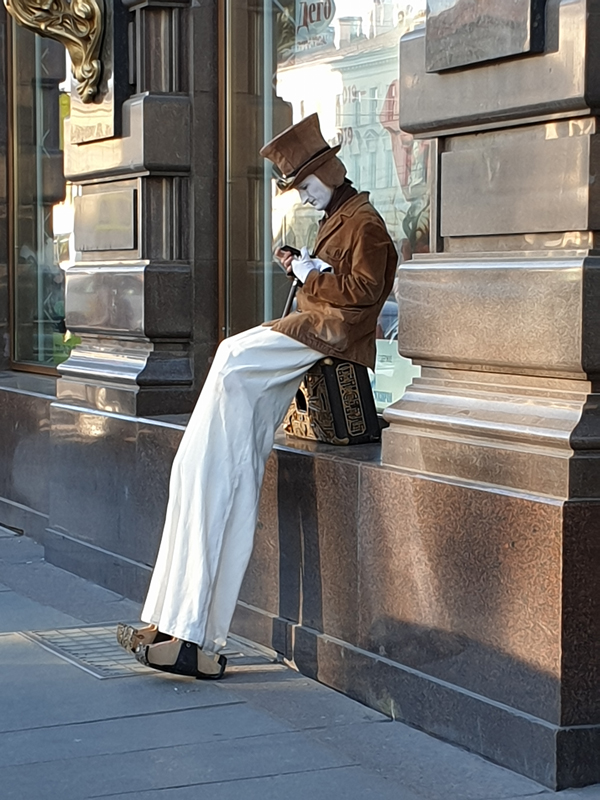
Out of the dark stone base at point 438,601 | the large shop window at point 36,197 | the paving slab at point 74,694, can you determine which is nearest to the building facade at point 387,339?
the dark stone base at point 438,601

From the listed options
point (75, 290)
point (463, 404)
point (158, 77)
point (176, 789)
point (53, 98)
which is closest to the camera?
point (176, 789)

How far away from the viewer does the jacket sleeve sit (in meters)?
5.62

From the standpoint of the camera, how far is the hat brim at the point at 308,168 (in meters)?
5.78

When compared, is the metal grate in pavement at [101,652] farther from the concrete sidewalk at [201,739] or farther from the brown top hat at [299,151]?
the brown top hat at [299,151]

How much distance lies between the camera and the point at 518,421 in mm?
4688

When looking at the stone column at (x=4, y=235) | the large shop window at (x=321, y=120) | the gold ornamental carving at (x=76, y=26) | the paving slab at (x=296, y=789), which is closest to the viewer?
the paving slab at (x=296, y=789)

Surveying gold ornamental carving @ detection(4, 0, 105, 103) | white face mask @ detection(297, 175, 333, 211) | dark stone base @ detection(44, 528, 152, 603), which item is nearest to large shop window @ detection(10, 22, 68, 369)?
gold ornamental carving @ detection(4, 0, 105, 103)

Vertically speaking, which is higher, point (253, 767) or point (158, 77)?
point (158, 77)

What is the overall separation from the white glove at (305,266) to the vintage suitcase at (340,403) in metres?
0.36

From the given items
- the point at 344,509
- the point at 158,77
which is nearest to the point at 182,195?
the point at 158,77

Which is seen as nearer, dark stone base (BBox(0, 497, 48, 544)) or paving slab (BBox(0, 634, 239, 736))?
paving slab (BBox(0, 634, 239, 736))

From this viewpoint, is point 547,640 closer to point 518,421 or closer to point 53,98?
point 518,421

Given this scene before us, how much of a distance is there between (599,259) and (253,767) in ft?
6.48

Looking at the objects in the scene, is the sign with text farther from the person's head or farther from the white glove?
the white glove
